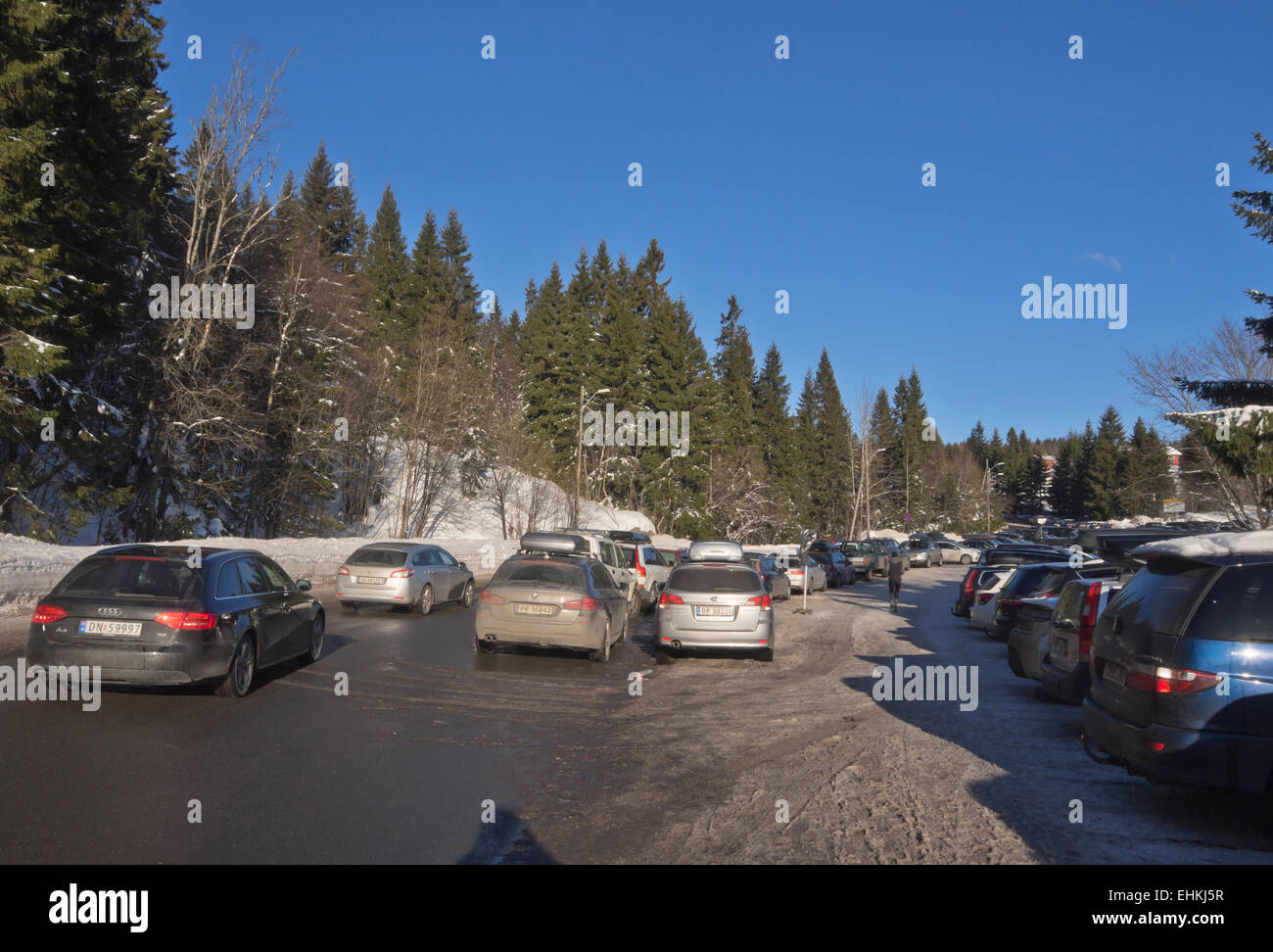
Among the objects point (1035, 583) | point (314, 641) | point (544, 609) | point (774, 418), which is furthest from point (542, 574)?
point (774, 418)

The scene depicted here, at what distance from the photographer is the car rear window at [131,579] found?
328 inches

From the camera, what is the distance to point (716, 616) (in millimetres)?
12930

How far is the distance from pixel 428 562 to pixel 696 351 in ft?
154

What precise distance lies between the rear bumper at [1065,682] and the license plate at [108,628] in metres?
9.28

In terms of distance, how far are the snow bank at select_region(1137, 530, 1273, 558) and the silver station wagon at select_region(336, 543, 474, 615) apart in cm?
1476

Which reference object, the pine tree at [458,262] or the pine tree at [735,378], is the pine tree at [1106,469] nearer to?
the pine tree at [735,378]

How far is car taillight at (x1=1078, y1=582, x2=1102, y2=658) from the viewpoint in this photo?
836cm

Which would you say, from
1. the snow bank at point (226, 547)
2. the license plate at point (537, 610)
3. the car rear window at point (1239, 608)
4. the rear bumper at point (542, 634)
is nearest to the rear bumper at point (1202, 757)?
the car rear window at point (1239, 608)

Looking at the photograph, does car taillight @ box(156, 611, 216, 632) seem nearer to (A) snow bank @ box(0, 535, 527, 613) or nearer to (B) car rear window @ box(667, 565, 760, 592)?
(A) snow bank @ box(0, 535, 527, 613)

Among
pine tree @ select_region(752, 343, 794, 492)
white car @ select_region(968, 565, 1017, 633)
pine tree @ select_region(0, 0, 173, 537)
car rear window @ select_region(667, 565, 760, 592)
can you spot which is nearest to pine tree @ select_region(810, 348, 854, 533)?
pine tree @ select_region(752, 343, 794, 492)
